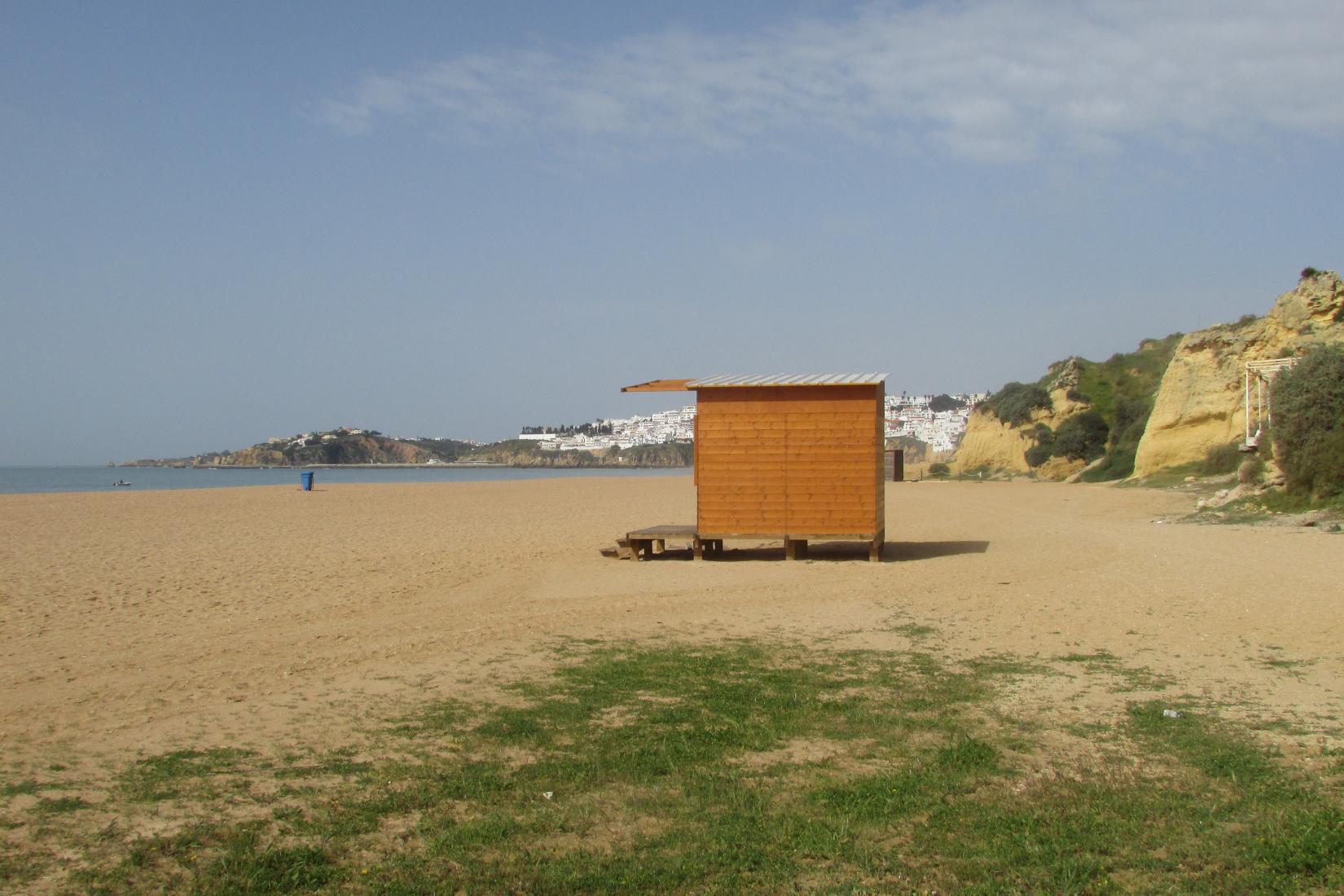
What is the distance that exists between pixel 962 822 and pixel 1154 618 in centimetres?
641

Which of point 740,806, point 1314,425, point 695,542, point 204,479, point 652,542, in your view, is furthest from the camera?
point 204,479

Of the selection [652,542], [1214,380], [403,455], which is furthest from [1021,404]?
[403,455]

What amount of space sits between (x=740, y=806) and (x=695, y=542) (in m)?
11.2

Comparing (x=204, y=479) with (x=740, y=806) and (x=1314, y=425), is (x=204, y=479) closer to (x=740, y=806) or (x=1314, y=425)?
(x=1314, y=425)

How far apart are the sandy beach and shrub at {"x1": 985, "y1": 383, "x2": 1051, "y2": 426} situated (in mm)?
28777

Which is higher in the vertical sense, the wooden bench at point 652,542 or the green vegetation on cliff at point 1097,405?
the green vegetation on cliff at point 1097,405

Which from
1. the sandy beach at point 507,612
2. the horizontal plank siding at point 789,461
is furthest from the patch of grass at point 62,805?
the horizontal plank siding at point 789,461

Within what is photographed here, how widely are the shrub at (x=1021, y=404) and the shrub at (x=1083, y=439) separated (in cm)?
384

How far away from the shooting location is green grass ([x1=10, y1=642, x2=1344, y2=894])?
416cm

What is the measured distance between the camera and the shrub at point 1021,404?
49875 millimetres

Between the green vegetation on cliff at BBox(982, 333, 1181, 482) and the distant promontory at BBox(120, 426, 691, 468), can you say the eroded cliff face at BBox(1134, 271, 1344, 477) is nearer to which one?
the green vegetation on cliff at BBox(982, 333, 1181, 482)

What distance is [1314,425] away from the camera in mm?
19000

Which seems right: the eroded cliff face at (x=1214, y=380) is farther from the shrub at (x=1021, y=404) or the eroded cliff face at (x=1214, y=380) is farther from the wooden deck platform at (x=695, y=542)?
the wooden deck platform at (x=695, y=542)

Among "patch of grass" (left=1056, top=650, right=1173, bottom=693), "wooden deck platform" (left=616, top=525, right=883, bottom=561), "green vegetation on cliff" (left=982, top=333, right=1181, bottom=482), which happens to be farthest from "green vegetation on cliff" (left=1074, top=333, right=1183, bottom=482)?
"patch of grass" (left=1056, top=650, right=1173, bottom=693)
